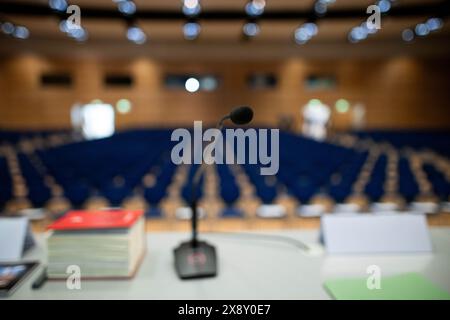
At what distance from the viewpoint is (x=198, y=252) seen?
53.2 inches

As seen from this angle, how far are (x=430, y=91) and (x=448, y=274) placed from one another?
56.6ft

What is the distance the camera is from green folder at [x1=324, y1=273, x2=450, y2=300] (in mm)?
1030

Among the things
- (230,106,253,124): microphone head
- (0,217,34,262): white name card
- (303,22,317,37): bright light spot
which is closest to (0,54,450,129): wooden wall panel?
(303,22,317,37): bright light spot

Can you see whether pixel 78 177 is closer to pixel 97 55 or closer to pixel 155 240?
pixel 155 240

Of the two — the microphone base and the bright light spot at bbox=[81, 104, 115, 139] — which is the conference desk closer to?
the microphone base

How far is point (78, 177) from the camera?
16.0 feet

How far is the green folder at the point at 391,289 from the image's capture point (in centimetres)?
103

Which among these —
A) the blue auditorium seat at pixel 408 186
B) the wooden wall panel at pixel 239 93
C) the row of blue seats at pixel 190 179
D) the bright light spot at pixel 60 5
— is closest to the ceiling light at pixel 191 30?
the wooden wall panel at pixel 239 93

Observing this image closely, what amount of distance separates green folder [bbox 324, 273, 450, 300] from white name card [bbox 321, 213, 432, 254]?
0.75ft

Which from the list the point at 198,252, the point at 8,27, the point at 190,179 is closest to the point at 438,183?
the point at 190,179

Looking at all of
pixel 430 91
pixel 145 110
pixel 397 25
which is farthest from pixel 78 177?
pixel 430 91

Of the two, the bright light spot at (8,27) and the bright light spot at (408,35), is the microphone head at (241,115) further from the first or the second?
the bright light spot at (408,35)

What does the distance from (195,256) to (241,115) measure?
0.64 m
